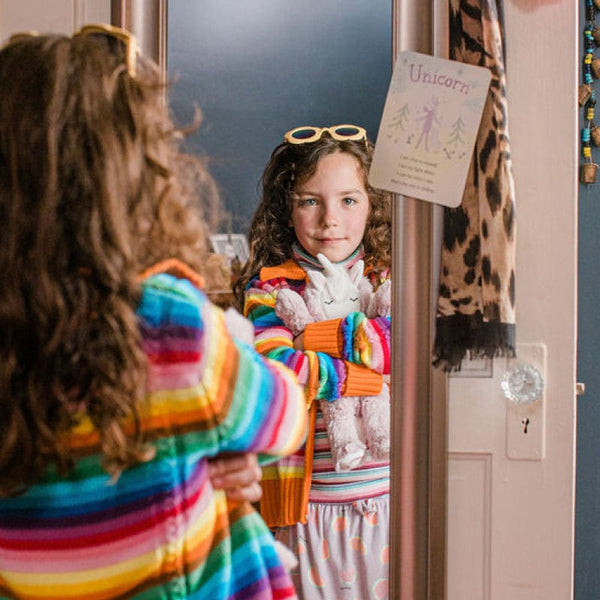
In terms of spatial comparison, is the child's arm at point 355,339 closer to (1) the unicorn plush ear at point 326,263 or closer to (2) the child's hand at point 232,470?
(1) the unicorn plush ear at point 326,263

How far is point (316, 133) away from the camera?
132 centimetres

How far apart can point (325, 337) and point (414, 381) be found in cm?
18

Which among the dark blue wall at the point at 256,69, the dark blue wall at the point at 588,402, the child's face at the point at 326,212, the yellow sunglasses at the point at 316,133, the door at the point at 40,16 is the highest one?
the door at the point at 40,16

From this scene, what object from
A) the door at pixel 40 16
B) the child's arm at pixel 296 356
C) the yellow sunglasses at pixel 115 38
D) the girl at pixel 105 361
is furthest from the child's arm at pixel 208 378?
the door at pixel 40 16

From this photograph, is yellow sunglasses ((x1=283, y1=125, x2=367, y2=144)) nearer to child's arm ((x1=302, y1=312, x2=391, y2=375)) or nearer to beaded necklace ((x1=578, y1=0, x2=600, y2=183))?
child's arm ((x1=302, y1=312, x2=391, y2=375))

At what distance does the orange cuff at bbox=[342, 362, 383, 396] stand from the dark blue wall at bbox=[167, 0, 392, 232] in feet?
1.04

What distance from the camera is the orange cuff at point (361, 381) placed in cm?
132

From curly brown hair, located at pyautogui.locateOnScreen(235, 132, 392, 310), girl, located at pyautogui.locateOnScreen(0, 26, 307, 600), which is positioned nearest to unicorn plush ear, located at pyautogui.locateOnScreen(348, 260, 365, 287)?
curly brown hair, located at pyautogui.locateOnScreen(235, 132, 392, 310)

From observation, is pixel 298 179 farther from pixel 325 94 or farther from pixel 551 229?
pixel 551 229

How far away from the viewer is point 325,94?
51.9 inches

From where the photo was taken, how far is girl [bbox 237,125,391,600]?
1.30 metres

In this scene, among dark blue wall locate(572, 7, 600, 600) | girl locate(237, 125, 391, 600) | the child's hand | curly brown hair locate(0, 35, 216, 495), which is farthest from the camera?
dark blue wall locate(572, 7, 600, 600)

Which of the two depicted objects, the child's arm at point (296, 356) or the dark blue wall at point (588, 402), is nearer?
the child's arm at point (296, 356)

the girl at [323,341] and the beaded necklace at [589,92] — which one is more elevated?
the beaded necklace at [589,92]
